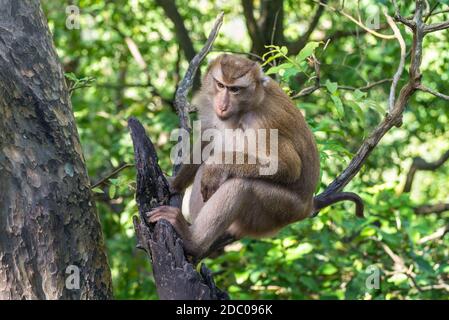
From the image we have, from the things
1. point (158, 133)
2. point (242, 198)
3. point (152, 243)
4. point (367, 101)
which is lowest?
point (152, 243)

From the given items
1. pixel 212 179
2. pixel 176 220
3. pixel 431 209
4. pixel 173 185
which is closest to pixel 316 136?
pixel 173 185

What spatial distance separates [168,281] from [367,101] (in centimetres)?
230

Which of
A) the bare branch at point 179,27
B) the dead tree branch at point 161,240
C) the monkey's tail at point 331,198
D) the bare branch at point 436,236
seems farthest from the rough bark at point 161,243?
the bare branch at point 179,27

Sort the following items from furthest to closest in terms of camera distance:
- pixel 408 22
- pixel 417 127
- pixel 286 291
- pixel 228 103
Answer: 1. pixel 417 127
2. pixel 286 291
3. pixel 228 103
4. pixel 408 22

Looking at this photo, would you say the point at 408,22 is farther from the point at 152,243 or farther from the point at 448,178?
the point at 448,178

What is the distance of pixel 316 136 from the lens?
23.1 feet

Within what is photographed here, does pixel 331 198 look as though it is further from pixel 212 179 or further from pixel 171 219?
pixel 171 219

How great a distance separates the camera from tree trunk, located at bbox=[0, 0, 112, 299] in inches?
178

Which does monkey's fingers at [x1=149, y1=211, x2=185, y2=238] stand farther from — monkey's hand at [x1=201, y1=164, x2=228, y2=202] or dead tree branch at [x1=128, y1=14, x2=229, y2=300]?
monkey's hand at [x1=201, y1=164, x2=228, y2=202]

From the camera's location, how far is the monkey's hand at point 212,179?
516 cm

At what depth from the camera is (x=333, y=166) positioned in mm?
9773

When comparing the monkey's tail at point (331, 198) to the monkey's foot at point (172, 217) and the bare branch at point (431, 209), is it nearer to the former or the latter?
the monkey's foot at point (172, 217)

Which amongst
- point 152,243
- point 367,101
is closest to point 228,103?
point 367,101

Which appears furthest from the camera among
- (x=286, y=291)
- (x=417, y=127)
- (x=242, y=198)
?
(x=417, y=127)
